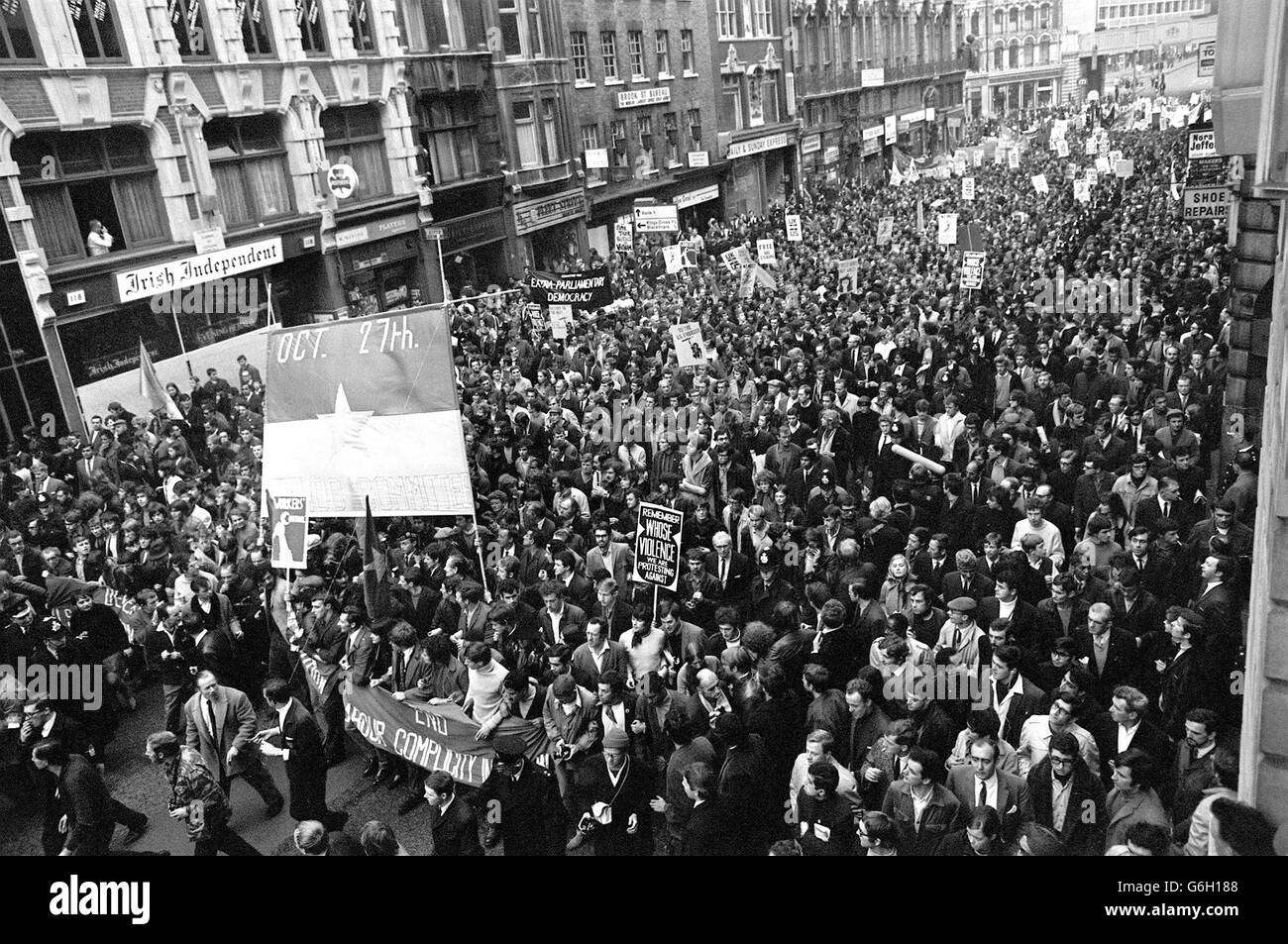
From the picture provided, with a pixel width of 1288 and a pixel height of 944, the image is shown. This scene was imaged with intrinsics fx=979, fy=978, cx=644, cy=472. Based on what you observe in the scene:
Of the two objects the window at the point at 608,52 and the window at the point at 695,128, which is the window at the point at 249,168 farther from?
the window at the point at 695,128

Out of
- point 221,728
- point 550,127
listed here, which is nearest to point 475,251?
point 550,127

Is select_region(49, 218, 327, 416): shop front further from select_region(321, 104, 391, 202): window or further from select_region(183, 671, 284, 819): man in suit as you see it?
select_region(183, 671, 284, 819): man in suit

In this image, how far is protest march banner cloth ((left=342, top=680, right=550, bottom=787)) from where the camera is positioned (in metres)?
6.75

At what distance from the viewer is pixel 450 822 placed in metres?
5.89

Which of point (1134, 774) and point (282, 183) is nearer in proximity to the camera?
point (1134, 774)

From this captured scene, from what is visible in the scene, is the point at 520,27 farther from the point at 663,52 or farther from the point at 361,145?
the point at 663,52

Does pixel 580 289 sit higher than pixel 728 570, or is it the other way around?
pixel 580 289

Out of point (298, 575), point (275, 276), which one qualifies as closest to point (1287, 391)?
point (298, 575)

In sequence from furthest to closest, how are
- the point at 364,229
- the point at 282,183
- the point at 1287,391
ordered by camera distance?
the point at 364,229 → the point at 282,183 → the point at 1287,391

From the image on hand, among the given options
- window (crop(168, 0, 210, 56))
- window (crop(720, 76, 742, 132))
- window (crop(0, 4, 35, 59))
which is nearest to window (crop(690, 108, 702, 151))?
window (crop(720, 76, 742, 132))

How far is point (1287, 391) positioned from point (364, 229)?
80.8 feet

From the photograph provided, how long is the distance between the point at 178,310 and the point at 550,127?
16112mm

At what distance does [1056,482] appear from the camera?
935 cm

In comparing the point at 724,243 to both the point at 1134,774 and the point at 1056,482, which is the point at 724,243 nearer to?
the point at 1056,482
